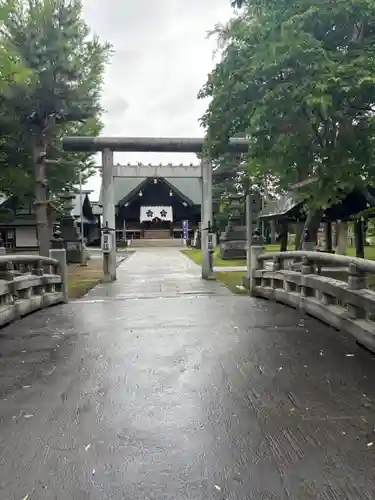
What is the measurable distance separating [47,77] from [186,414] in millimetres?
13708

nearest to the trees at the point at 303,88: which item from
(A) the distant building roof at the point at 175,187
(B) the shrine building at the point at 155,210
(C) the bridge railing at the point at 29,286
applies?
(C) the bridge railing at the point at 29,286

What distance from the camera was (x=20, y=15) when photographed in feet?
47.6

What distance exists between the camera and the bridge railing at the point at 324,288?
4.79 metres

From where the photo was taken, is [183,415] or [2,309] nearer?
[183,415]

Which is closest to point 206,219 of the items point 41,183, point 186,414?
point 41,183

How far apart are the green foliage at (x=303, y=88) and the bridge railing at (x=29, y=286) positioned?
3972 mm

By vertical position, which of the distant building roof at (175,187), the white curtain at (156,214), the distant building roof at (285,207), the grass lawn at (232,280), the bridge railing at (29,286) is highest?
the distant building roof at (175,187)

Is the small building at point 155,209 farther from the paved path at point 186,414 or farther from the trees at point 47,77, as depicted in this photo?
the paved path at point 186,414

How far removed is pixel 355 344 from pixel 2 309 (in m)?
4.47

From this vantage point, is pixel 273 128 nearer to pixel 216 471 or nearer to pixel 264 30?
pixel 264 30

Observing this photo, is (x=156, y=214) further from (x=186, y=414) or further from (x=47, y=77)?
(x=186, y=414)

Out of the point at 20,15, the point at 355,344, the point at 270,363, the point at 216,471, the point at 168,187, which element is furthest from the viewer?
the point at 168,187

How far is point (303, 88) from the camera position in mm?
5309

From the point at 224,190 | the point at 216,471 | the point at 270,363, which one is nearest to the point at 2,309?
the point at 270,363
